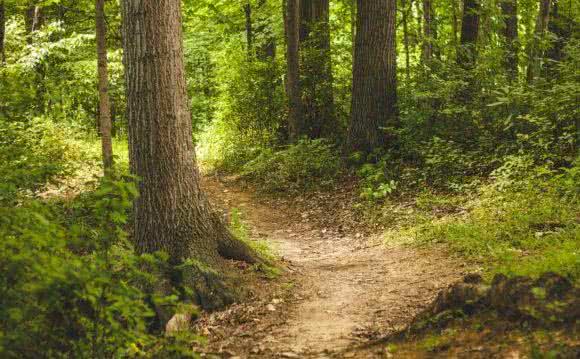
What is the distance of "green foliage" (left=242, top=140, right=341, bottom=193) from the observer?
1263 cm

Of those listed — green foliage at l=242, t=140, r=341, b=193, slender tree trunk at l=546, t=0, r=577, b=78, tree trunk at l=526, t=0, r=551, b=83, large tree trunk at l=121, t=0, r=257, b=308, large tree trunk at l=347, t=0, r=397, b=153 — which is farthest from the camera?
slender tree trunk at l=546, t=0, r=577, b=78

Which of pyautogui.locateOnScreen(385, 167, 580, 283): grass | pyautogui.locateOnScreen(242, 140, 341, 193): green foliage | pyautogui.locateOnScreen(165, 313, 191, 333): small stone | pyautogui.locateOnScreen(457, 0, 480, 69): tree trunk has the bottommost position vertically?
pyautogui.locateOnScreen(165, 313, 191, 333): small stone

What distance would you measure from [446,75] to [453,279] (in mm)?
7313

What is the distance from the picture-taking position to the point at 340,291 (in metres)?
6.60

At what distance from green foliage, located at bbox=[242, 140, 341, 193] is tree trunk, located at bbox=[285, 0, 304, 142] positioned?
686 millimetres

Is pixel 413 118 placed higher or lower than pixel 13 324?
higher

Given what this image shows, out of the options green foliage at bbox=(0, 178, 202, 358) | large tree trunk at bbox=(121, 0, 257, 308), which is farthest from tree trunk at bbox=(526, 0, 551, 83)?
green foliage at bbox=(0, 178, 202, 358)

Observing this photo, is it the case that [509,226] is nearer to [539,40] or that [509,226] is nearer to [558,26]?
[539,40]

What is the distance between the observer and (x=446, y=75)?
12484 millimetres

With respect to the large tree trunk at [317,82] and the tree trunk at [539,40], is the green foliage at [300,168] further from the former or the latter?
the tree trunk at [539,40]

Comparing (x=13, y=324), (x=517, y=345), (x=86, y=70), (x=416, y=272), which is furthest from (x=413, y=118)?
(x=86, y=70)

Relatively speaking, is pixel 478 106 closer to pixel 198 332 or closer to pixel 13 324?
pixel 198 332

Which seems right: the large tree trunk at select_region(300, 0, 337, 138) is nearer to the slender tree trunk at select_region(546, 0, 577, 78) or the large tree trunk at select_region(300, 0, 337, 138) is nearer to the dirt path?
the dirt path

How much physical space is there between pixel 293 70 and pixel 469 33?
15.0 feet
